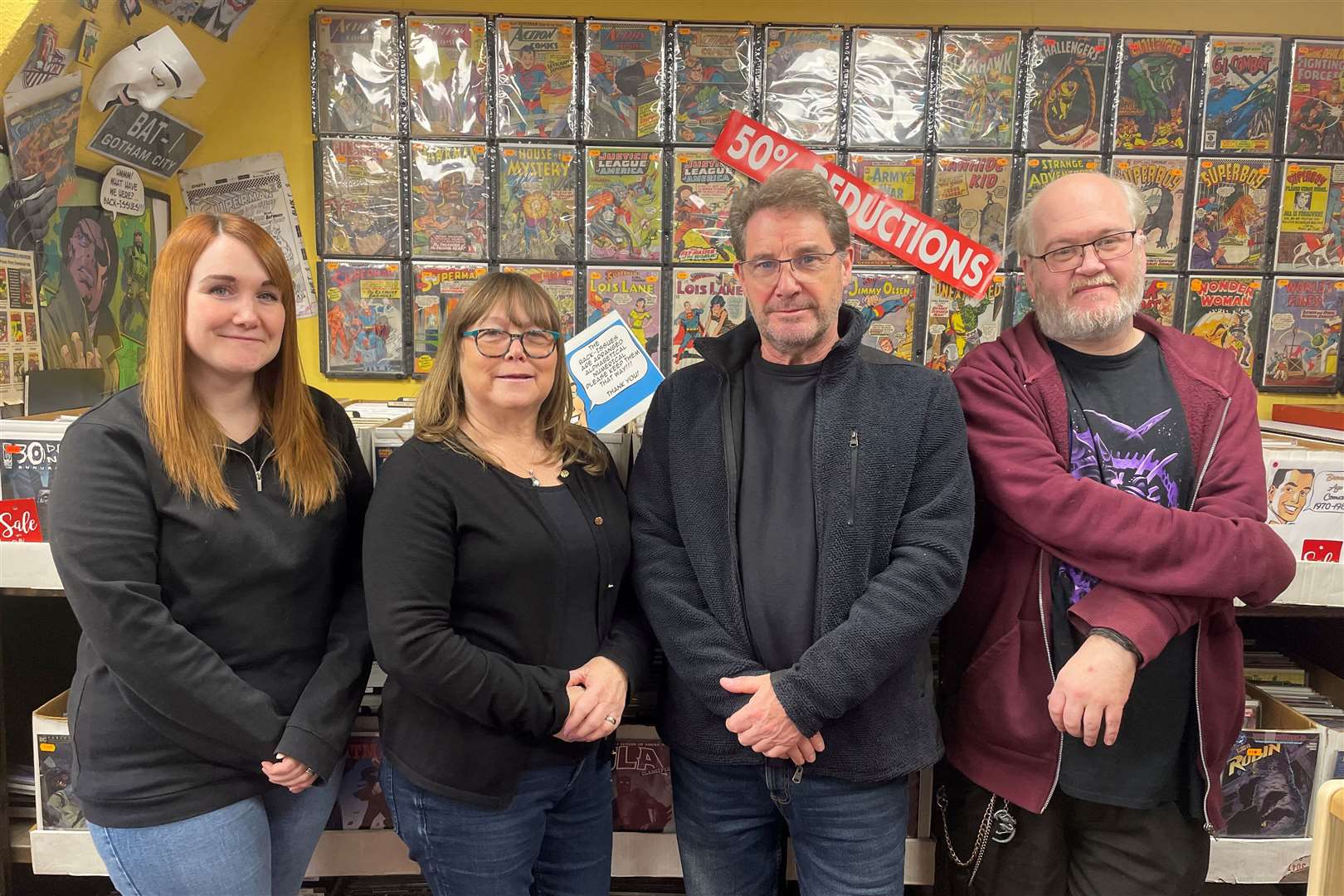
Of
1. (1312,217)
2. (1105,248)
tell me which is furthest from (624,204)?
(1312,217)

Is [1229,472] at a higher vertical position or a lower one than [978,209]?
lower

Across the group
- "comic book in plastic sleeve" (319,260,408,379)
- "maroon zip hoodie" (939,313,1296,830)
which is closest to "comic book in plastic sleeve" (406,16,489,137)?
"comic book in plastic sleeve" (319,260,408,379)

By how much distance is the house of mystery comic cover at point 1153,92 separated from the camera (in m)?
2.62

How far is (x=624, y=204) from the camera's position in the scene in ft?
8.74

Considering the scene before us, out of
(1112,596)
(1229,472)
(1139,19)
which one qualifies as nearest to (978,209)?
(1139,19)

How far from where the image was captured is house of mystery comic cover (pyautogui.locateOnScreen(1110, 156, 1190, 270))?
104 inches

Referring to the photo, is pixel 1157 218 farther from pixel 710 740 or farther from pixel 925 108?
pixel 710 740

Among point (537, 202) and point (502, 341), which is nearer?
point (502, 341)

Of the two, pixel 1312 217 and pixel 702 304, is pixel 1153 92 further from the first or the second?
pixel 702 304

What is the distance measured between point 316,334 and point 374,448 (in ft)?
4.17

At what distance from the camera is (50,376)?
6.36 feet

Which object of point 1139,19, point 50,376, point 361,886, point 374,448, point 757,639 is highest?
point 1139,19

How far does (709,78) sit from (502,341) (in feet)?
5.62

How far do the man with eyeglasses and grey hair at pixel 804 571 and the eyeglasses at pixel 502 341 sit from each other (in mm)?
282
